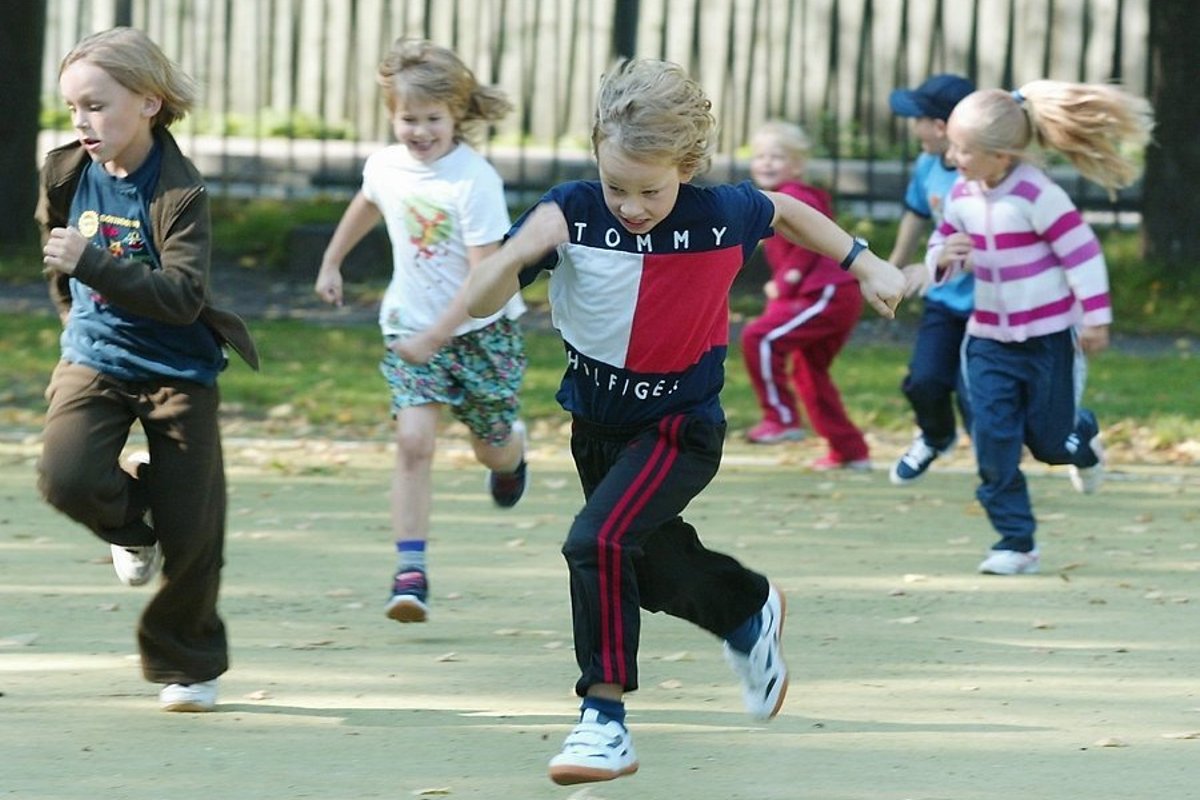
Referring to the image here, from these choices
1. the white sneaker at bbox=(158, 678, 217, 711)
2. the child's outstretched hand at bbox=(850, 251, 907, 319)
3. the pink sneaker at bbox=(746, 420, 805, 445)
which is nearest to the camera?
the child's outstretched hand at bbox=(850, 251, 907, 319)

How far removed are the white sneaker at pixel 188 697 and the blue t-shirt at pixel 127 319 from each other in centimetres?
73

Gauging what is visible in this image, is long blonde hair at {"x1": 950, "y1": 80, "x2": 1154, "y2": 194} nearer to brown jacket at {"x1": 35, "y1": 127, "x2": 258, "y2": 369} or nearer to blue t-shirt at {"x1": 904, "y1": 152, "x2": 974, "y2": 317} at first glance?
blue t-shirt at {"x1": 904, "y1": 152, "x2": 974, "y2": 317}

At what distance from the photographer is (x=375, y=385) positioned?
1151 centimetres

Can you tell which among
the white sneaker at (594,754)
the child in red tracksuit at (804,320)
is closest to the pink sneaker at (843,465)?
the child in red tracksuit at (804,320)

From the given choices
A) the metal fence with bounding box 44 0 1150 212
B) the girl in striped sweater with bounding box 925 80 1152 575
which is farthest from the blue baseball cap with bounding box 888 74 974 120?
the metal fence with bounding box 44 0 1150 212

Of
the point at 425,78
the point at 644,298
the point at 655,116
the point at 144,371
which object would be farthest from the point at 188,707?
the point at 425,78

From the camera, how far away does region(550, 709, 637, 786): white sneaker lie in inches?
175

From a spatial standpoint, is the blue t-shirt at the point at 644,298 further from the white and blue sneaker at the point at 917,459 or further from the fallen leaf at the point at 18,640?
the white and blue sneaker at the point at 917,459

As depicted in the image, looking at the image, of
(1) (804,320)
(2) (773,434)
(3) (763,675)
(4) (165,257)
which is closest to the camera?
(4) (165,257)

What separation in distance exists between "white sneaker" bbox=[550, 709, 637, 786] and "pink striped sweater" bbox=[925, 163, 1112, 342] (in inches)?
→ 118

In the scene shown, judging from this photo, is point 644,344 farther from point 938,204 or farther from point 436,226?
point 938,204

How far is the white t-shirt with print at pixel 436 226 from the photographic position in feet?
22.0

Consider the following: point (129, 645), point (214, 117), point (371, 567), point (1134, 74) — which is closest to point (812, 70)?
point (1134, 74)

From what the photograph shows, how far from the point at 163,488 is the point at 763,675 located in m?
1.49
